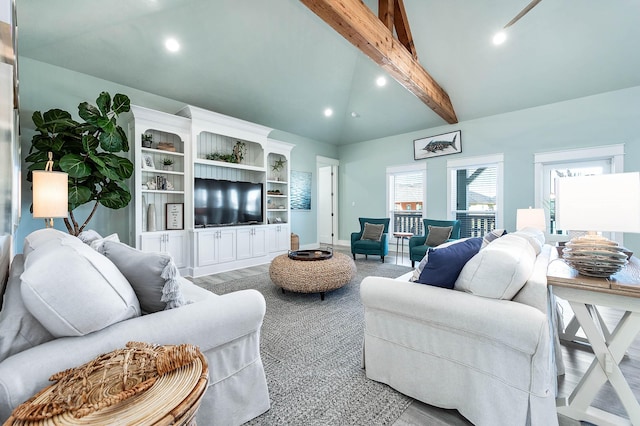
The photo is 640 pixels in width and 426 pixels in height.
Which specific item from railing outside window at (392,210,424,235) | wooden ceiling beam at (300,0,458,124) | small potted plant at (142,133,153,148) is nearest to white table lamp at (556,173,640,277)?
wooden ceiling beam at (300,0,458,124)

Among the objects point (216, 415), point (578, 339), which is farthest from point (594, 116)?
point (216, 415)

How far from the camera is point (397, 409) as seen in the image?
1513 millimetres

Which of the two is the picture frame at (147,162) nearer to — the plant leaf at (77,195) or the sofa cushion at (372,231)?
the plant leaf at (77,195)

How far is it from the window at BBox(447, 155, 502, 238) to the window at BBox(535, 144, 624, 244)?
0.63 m

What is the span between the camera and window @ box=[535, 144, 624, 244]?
14.0 feet

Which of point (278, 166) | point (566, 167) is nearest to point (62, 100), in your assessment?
point (278, 166)

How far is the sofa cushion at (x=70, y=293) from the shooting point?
35.3 inches

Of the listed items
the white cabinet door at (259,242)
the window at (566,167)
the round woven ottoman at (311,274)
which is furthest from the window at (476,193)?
the white cabinet door at (259,242)

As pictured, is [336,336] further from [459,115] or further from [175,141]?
[459,115]

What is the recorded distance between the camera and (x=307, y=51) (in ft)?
15.5

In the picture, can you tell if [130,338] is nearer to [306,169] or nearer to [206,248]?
[206,248]

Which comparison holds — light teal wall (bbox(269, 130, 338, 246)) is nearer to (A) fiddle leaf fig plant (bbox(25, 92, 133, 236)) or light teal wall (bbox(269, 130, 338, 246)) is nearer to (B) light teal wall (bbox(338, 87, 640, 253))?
(B) light teal wall (bbox(338, 87, 640, 253))

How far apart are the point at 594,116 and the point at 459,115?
2.01 meters

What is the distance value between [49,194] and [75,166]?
72 cm
